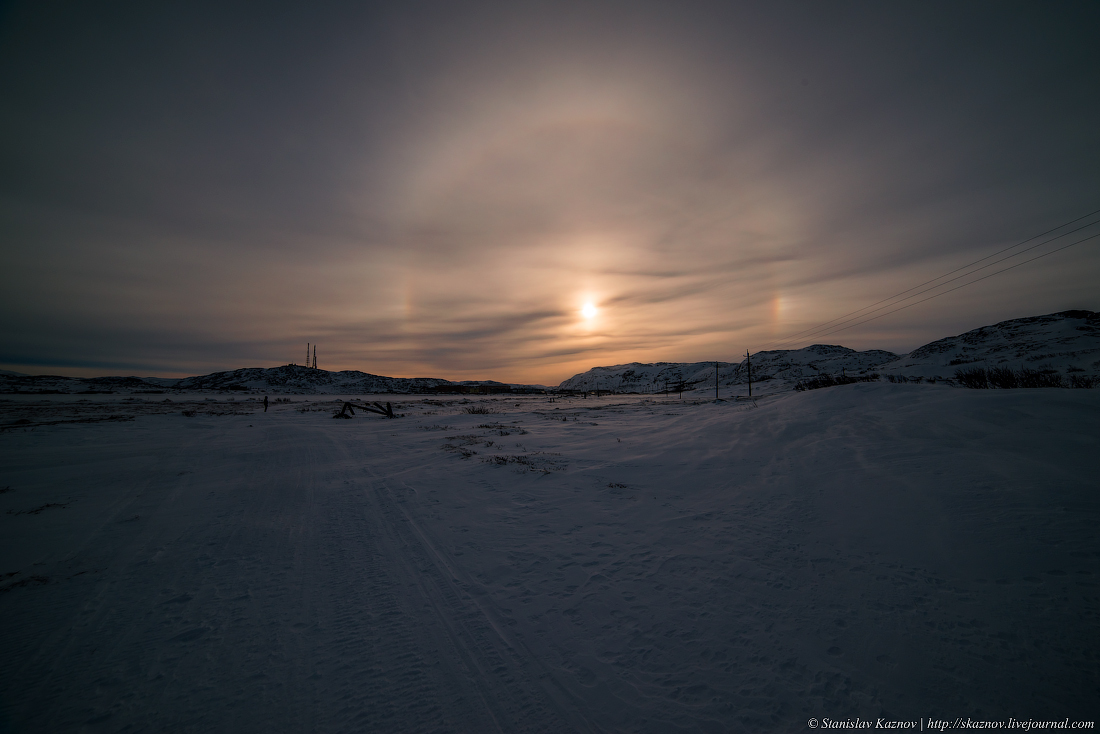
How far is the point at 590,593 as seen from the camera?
17.0 ft

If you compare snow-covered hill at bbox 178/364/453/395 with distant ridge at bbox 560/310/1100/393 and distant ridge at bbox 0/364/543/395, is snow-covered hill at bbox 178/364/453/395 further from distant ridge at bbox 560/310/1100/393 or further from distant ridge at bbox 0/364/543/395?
distant ridge at bbox 560/310/1100/393

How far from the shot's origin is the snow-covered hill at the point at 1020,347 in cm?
3703

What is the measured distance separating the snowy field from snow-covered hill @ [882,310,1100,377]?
34.8 meters

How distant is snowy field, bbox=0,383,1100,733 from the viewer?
11.0 ft

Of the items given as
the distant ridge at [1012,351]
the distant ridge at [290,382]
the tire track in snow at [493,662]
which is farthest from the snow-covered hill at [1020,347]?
the distant ridge at [290,382]

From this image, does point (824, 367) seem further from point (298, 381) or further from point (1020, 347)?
point (298, 381)

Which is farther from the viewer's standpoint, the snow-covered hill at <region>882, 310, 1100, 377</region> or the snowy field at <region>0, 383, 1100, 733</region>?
the snow-covered hill at <region>882, 310, 1100, 377</region>

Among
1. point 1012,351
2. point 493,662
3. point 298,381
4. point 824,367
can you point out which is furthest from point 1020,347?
point 298,381

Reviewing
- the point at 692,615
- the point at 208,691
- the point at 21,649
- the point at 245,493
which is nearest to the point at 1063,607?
the point at 692,615

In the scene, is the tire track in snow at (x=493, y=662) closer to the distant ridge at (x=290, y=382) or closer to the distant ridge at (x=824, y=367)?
the distant ridge at (x=824, y=367)

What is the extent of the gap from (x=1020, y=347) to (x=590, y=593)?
81.8 m

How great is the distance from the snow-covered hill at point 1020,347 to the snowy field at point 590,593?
114 ft

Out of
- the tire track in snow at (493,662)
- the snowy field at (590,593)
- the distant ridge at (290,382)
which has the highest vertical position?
the distant ridge at (290,382)

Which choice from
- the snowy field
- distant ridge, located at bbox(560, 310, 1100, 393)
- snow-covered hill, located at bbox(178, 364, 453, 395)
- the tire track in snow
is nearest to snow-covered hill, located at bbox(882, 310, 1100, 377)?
Answer: distant ridge, located at bbox(560, 310, 1100, 393)
